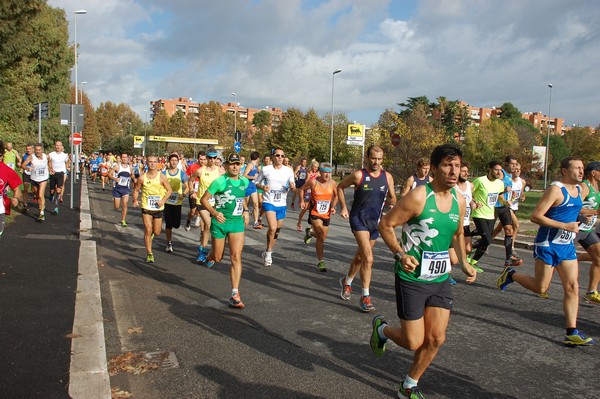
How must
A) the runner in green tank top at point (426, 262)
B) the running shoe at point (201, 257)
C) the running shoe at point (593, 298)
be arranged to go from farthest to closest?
the running shoe at point (201, 257) → the running shoe at point (593, 298) → the runner in green tank top at point (426, 262)

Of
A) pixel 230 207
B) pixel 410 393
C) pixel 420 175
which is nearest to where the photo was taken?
pixel 410 393

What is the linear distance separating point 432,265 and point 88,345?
10.2ft

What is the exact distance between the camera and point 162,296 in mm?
6484

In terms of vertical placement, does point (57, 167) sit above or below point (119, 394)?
above

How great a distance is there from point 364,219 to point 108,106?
118m

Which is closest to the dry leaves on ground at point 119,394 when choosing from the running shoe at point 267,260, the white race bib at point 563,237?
the white race bib at point 563,237

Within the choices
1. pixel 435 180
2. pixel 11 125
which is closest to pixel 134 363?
pixel 435 180

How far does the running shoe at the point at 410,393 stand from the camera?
3581 mm

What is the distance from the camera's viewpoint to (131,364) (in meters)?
4.26

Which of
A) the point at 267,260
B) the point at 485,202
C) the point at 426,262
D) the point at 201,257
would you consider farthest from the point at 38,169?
the point at 426,262

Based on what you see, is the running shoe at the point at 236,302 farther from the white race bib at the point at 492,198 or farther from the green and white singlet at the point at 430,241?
the white race bib at the point at 492,198

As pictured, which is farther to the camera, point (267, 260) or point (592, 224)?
point (267, 260)

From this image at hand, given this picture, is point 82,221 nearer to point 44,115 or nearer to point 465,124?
point 44,115

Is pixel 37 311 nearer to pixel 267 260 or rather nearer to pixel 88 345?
pixel 88 345
